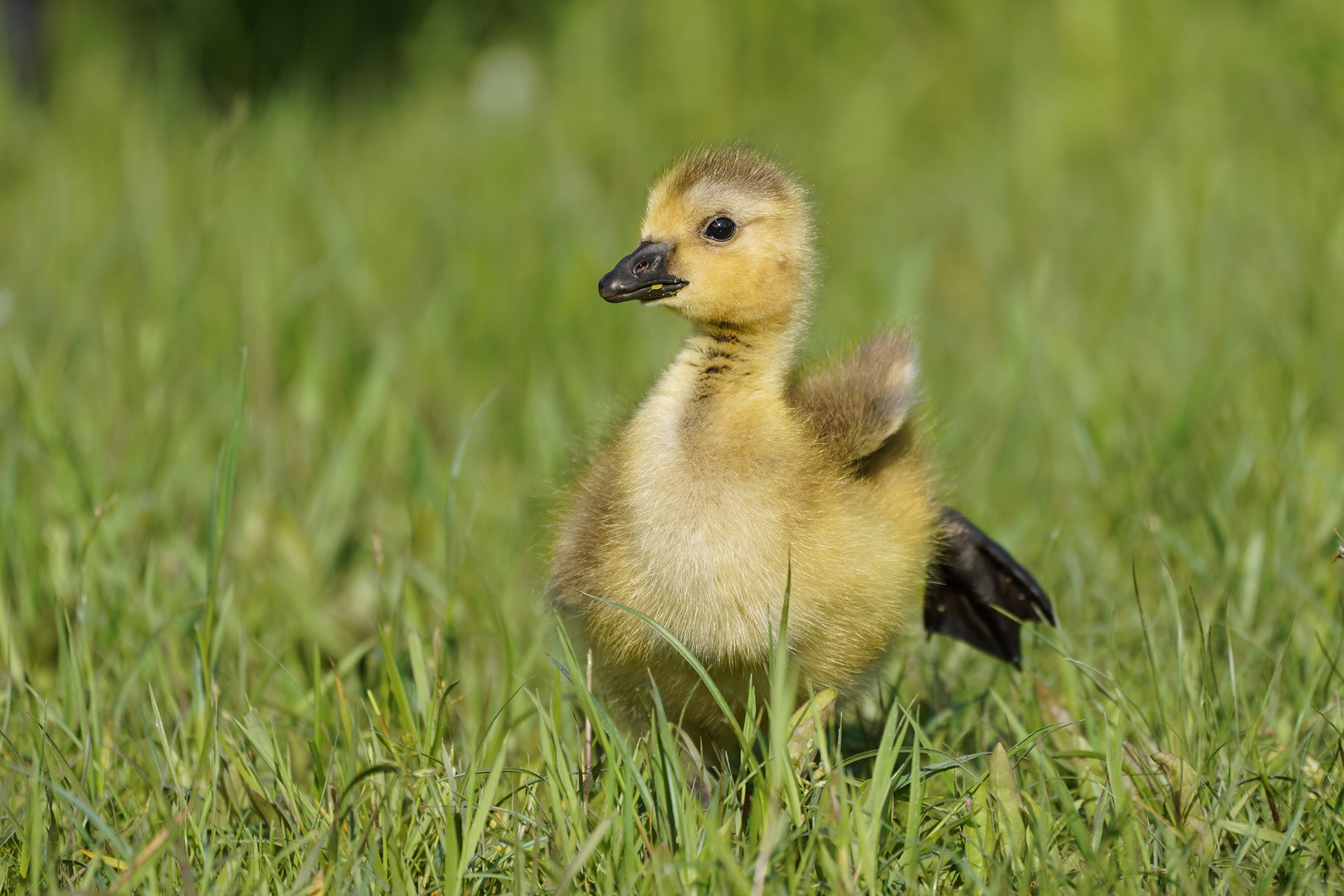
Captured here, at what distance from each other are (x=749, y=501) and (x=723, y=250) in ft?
1.77

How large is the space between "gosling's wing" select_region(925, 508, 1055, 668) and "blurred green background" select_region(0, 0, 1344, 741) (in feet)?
0.60

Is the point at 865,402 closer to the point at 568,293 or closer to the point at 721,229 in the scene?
the point at 721,229

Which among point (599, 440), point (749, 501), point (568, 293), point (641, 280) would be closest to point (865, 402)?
point (749, 501)

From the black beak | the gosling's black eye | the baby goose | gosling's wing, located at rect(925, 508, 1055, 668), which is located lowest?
gosling's wing, located at rect(925, 508, 1055, 668)

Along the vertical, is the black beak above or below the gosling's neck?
above

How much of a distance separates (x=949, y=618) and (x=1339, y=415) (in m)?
1.68

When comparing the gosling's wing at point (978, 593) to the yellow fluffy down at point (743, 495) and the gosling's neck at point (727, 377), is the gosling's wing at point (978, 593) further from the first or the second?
the gosling's neck at point (727, 377)

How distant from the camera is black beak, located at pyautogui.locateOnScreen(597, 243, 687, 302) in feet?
8.16

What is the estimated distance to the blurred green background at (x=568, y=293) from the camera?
122 inches

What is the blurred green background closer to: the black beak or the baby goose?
the baby goose

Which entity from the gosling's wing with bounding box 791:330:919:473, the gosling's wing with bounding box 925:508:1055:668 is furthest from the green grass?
the gosling's wing with bounding box 791:330:919:473

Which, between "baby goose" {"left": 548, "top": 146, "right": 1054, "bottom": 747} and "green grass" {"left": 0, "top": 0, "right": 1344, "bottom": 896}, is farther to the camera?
"baby goose" {"left": 548, "top": 146, "right": 1054, "bottom": 747}

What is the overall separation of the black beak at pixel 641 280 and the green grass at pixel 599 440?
17.3 inches

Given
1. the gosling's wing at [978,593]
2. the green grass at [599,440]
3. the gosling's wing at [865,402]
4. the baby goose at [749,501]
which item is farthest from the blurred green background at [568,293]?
the gosling's wing at [865,402]
